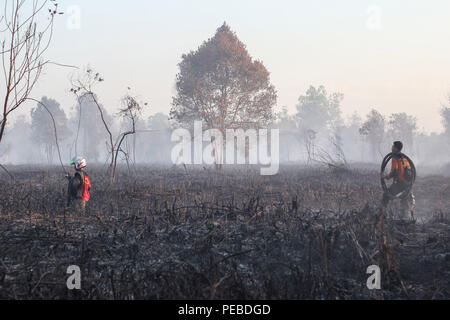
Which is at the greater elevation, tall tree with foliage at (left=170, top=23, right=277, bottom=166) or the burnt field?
tall tree with foliage at (left=170, top=23, right=277, bottom=166)

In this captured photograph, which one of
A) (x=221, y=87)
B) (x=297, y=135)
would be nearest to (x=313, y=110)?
(x=297, y=135)

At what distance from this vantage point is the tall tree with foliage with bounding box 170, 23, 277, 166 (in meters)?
28.4

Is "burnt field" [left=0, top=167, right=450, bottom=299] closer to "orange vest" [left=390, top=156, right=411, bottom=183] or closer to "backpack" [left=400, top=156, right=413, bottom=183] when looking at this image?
"backpack" [left=400, top=156, right=413, bottom=183]

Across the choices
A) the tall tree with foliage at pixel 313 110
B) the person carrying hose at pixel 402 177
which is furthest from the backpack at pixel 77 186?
the tall tree with foliage at pixel 313 110

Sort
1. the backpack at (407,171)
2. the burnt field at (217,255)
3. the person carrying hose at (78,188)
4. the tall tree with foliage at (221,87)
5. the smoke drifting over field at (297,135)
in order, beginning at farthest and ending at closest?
the smoke drifting over field at (297,135) < the tall tree with foliage at (221,87) < the person carrying hose at (78,188) < the backpack at (407,171) < the burnt field at (217,255)

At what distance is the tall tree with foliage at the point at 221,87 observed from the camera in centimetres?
2839

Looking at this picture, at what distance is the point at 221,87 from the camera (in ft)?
94.2

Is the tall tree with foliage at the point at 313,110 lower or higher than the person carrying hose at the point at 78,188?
higher

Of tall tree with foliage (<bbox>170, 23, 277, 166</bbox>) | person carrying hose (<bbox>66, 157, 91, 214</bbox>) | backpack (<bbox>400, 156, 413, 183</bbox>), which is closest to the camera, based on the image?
backpack (<bbox>400, 156, 413, 183</bbox>)

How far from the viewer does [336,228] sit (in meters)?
6.09

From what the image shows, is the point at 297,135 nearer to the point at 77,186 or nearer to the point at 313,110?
the point at 313,110

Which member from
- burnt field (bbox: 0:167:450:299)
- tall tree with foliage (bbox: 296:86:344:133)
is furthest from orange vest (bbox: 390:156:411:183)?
tall tree with foliage (bbox: 296:86:344:133)

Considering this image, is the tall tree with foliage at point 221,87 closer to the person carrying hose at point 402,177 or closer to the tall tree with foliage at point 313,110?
the person carrying hose at point 402,177
